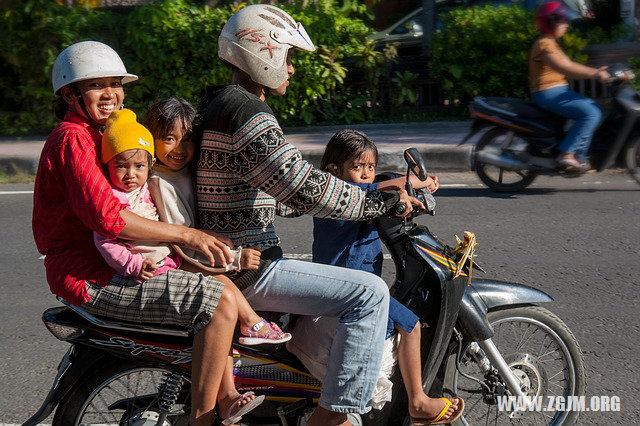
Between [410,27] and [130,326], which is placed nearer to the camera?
[130,326]

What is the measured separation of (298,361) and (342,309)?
322mm

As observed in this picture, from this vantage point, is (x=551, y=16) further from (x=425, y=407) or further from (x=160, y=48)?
(x=425, y=407)

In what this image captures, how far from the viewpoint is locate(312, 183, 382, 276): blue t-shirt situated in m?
3.16

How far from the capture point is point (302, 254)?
626 centimetres

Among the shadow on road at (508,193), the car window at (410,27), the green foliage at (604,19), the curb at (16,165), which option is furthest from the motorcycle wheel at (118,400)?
the car window at (410,27)

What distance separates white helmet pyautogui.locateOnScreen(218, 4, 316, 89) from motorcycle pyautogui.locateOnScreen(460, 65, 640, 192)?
5.55m

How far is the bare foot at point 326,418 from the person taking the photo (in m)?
3.01

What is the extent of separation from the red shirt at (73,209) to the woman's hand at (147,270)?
4.7 inches

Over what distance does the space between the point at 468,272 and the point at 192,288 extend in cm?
103

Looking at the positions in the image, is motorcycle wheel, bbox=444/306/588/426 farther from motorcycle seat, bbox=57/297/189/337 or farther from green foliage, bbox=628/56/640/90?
green foliage, bbox=628/56/640/90

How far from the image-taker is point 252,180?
112 inches

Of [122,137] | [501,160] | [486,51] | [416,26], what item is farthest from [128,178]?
[416,26]

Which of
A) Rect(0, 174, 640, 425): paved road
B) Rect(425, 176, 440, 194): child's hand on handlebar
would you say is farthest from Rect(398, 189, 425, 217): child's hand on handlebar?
Rect(0, 174, 640, 425): paved road

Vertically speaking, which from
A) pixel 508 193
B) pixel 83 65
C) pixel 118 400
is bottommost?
pixel 508 193
